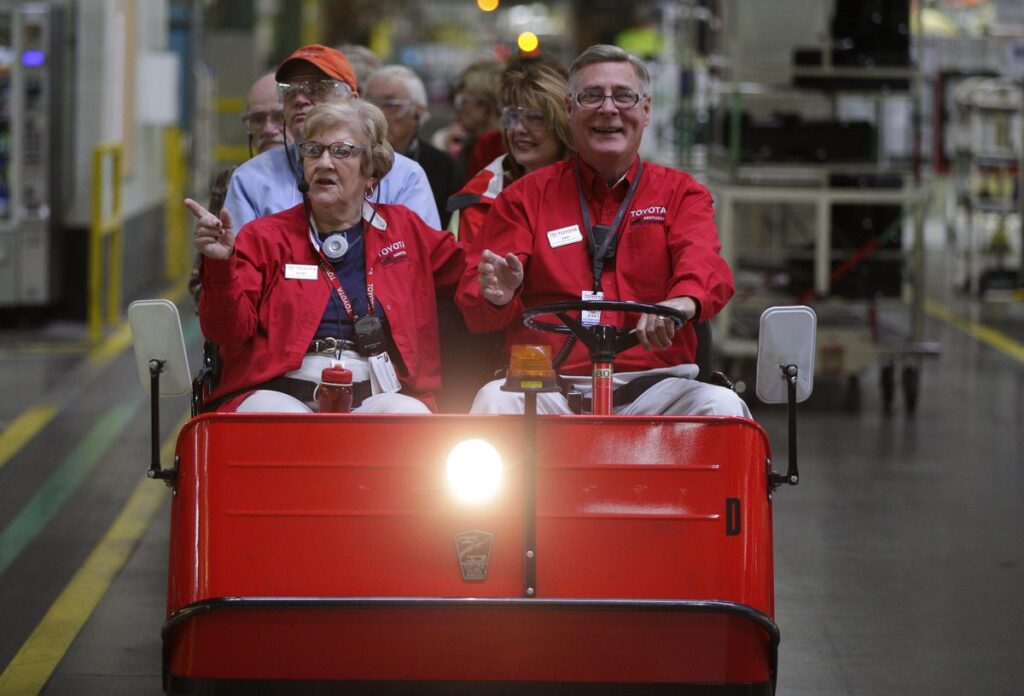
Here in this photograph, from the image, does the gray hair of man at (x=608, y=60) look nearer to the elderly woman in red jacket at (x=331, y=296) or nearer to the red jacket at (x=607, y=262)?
the red jacket at (x=607, y=262)

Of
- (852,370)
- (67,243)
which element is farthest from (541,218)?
(67,243)

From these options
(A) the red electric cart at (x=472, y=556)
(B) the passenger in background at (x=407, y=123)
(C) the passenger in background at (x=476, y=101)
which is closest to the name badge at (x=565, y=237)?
(A) the red electric cart at (x=472, y=556)

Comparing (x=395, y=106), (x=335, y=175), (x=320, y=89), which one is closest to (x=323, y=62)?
(x=320, y=89)

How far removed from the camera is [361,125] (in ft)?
15.7

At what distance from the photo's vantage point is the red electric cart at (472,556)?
3916 mm

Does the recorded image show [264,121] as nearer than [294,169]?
No

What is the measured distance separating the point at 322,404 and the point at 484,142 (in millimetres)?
Answer: 3130

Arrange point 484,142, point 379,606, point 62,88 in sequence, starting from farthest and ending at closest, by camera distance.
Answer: point 62,88
point 484,142
point 379,606

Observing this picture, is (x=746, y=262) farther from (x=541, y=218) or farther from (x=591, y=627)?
(x=591, y=627)

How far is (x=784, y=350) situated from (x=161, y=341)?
1.61m

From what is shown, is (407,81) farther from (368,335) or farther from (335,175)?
(368,335)

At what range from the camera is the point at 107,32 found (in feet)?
42.0

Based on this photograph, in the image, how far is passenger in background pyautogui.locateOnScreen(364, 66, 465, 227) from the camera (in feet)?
23.8

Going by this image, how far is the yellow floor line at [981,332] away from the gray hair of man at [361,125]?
26.6ft
